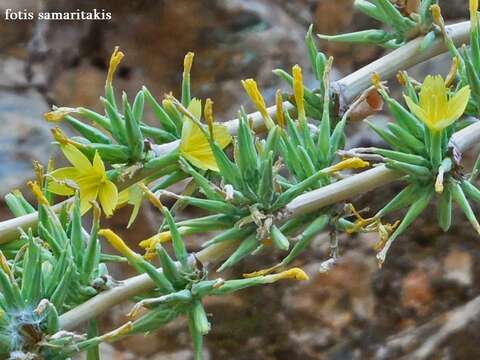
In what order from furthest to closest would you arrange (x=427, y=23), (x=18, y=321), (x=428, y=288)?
(x=428, y=288) → (x=427, y=23) → (x=18, y=321)

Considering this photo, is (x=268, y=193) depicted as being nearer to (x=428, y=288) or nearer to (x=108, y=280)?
(x=108, y=280)

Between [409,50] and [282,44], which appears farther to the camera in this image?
[282,44]

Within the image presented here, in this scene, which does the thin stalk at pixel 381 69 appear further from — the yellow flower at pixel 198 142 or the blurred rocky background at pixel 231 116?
the blurred rocky background at pixel 231 116

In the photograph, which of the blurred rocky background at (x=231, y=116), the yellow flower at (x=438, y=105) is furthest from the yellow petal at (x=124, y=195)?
the blurred rocky background at (x=231, y=116)

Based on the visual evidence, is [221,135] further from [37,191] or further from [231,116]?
[231,116]

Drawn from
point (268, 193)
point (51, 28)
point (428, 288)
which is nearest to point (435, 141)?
point (268, 193)

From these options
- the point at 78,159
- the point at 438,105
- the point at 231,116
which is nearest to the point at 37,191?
the point at 78,159

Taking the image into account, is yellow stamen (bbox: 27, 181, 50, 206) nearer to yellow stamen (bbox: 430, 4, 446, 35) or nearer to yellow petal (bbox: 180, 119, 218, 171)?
yellow petal (bbox: 180, 119, 218, 171)

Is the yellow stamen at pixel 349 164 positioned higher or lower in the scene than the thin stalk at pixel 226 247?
higher
